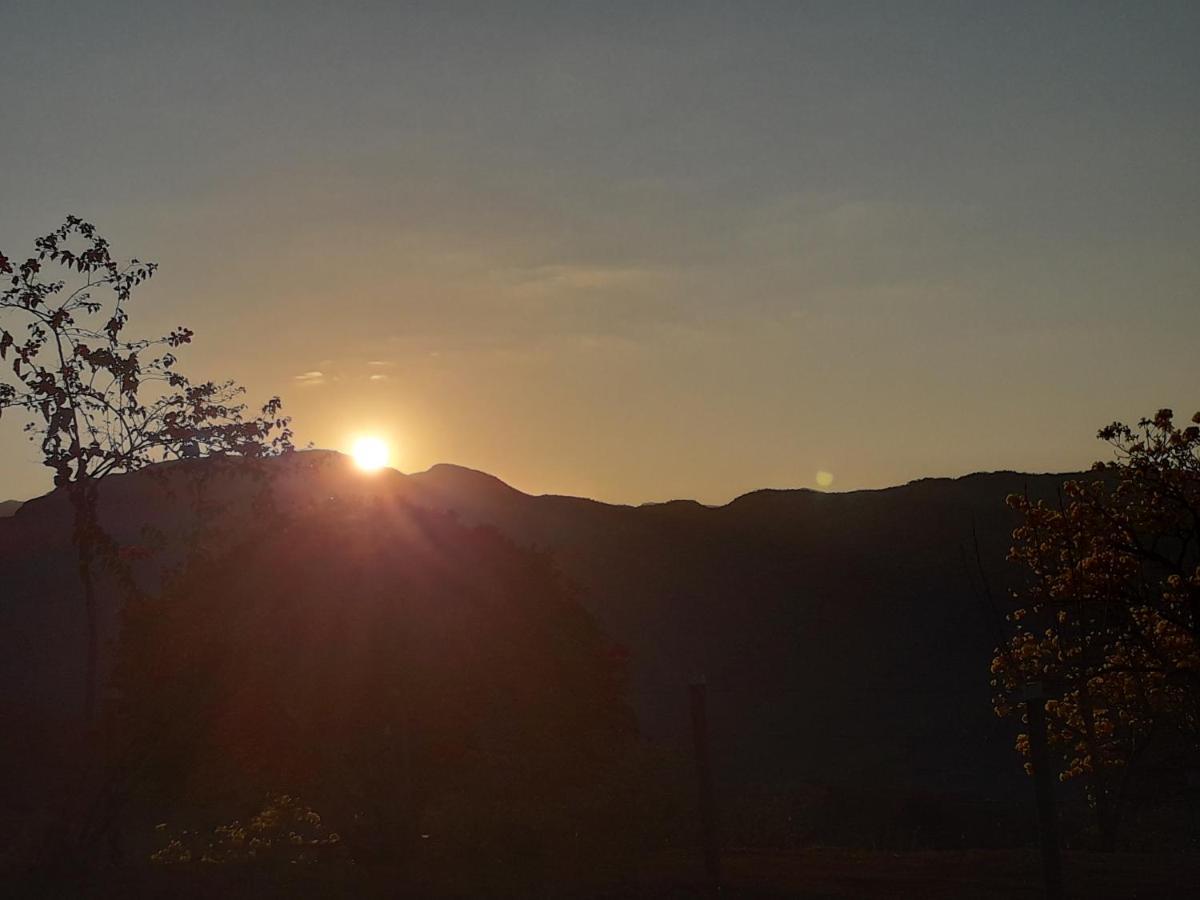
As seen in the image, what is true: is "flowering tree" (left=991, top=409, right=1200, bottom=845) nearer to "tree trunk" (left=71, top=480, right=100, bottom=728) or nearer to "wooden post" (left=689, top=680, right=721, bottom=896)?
"wooden post" (left=689, top=680, right=721, bottom=896)

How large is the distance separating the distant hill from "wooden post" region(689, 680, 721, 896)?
31.9 meters

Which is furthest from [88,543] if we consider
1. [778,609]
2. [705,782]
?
[778,609]

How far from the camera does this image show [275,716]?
20.6 meters

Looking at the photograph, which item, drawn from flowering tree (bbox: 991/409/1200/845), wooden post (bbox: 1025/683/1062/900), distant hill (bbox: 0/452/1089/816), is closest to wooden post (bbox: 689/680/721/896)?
wooden post (bbox: 1025/683/1062/900)

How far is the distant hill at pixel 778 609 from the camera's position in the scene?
190 ft

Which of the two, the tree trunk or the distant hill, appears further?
the distant hill

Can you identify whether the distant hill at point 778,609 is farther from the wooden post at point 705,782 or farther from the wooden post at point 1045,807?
the wooden post at point 1045,807

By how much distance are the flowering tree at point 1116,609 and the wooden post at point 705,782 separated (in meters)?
6.07

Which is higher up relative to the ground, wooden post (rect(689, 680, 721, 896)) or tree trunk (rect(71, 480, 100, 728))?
tree trunk (rect(71, 480, 100, 728))

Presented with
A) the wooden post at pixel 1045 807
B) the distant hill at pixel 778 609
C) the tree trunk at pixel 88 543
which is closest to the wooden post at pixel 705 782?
the wooden post at pixel 1045 807

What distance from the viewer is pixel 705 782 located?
14172 mm

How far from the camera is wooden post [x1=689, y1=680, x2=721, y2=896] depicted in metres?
14.2

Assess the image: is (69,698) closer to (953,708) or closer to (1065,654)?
(953,708)

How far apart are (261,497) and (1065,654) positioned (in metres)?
15.3
